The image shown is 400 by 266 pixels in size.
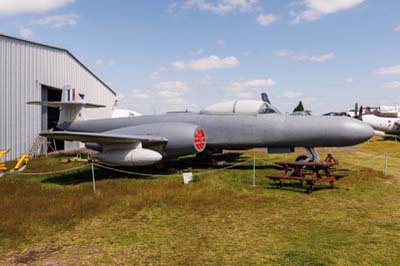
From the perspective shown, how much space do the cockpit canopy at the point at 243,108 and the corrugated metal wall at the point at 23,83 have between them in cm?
1048

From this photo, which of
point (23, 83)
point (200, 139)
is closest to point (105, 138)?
point (200, 139)

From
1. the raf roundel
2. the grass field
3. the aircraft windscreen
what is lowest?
the grass field

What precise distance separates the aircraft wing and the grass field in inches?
55.9

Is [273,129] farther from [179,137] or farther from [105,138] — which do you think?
[105,138]

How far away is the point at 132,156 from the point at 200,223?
5.31 meters

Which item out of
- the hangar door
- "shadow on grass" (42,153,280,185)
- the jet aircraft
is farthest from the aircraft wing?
the hangar door

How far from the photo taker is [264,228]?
583 cm

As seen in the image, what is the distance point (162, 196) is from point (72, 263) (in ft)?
13.0

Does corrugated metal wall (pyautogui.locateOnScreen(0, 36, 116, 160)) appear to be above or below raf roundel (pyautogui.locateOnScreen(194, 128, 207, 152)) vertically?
above

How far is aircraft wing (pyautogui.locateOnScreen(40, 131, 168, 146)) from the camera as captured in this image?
33.2 ft

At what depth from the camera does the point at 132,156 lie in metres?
10.9

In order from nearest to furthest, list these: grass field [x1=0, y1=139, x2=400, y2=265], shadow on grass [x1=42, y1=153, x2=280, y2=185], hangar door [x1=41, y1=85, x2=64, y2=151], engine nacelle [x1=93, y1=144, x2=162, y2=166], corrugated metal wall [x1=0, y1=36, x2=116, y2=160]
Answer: grass field [x1=0, y1=139, x2=400, y2=265] < engine nacelle [x1=93, y1=144, x2=162, y2=166] < shadow on grass [x1=42, y1=153, x2=280, y2=185] < corrugated metal wall [x1=0, y1=36, x2=116, y2=160] < hangar door [x1=41, y1=85, x2=64, y2=151]

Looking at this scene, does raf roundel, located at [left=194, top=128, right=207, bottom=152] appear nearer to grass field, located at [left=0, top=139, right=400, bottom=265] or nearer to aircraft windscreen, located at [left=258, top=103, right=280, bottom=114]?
grass field, located at [left=0, top=139, right=400, bottom=265]

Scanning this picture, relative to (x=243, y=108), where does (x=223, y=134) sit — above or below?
below
